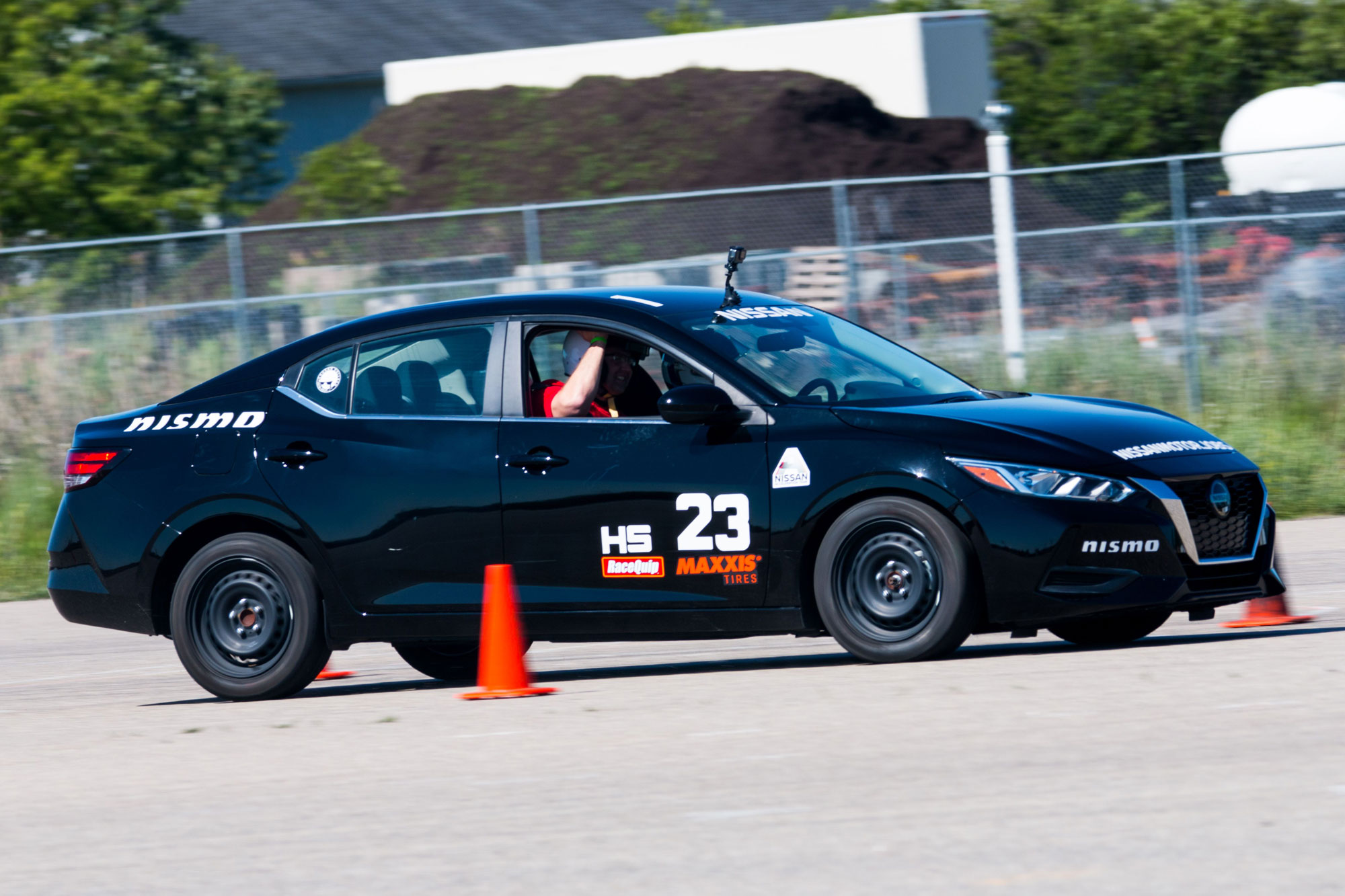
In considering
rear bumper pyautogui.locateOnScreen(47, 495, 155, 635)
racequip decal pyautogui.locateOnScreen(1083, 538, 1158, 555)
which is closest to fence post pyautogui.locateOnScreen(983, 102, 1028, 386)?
racequip decal pyautogui.locateOnScreen(1083, 538, 1158, 555)

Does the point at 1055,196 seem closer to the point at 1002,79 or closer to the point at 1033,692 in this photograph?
the point at 1033,692

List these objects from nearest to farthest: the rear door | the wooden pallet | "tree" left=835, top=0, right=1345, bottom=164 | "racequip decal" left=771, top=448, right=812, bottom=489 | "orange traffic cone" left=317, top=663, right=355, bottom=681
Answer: "racequip decal" left=771, top=448, right=812, bottom=489 → the rear door → "orange traffic cone" left=317, top=663, right=355, bottom=681 → the wooden pallet → "tree" left=835, top=0, right=1345, bottom=164

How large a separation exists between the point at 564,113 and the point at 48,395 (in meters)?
14.7

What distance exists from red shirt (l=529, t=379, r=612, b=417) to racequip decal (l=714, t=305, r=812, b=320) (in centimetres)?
63

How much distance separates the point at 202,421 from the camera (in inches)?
345

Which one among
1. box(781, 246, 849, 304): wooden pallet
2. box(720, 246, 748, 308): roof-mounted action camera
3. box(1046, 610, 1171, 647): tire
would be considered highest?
box(781, 246, 849, 304): wooden pallet

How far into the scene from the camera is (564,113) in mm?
30609

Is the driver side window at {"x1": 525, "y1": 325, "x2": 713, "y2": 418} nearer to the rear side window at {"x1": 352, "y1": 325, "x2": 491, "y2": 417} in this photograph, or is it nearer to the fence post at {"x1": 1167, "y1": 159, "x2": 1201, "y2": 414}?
the rear side window at {"x1": 352, "y1": 325, "x2": 491, "y2": 417}

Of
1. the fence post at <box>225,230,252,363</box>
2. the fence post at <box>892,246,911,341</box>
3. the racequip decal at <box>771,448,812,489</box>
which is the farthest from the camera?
the fence post at <box>892,246,911,341</box>

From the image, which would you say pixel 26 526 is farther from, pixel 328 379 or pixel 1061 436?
pixel 1061 436

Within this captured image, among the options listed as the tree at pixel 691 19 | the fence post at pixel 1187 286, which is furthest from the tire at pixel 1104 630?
the tree at pixel 691 19

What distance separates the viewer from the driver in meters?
8.32

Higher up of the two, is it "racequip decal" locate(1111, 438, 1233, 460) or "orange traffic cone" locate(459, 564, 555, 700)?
"racequip decal" locate(1111, 438, 1233, 460)

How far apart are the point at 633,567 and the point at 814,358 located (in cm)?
118
